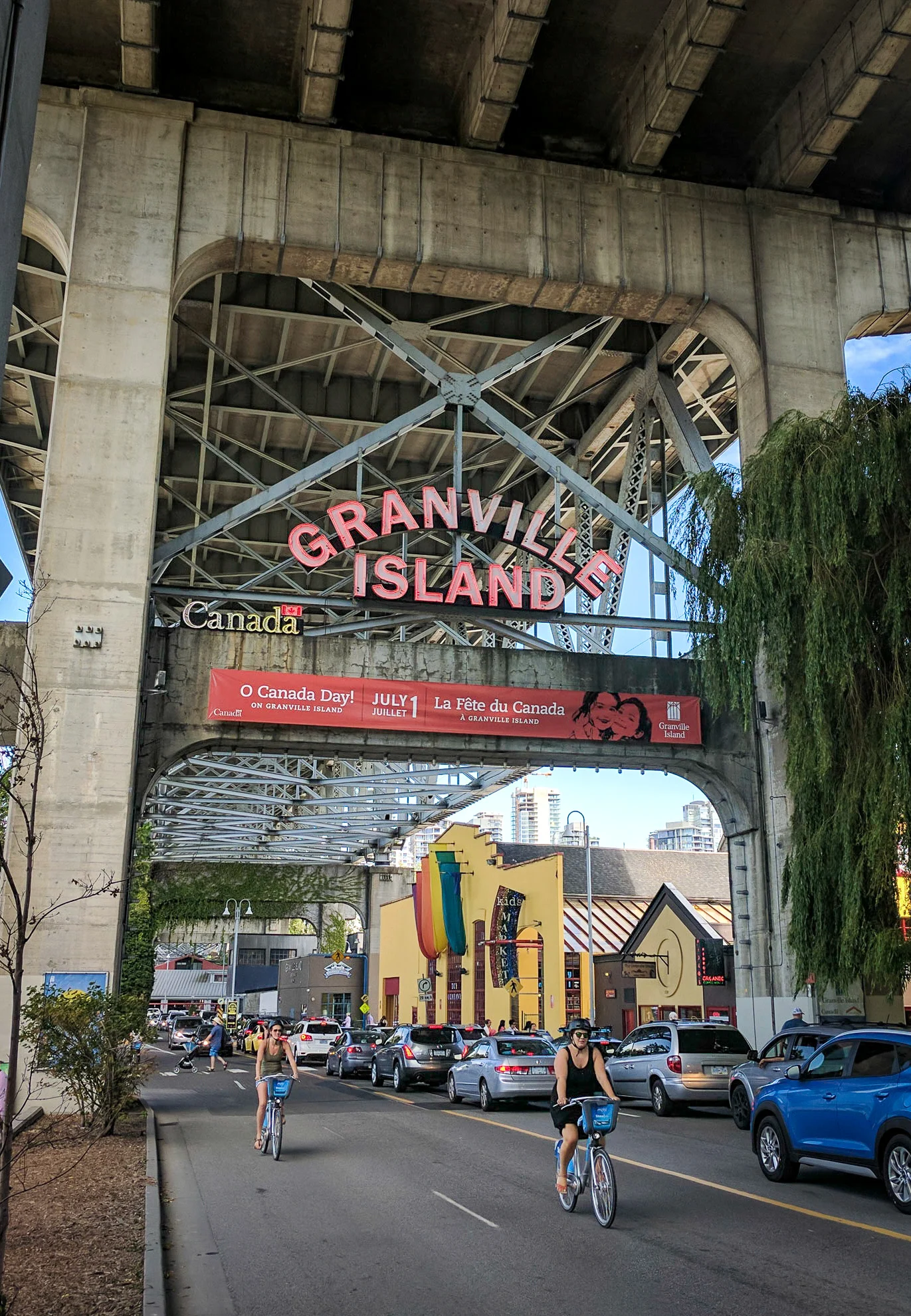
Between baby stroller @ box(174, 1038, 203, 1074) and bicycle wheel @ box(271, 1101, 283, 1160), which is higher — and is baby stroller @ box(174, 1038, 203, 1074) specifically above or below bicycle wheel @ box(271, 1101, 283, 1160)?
below

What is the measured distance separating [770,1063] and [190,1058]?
3048 cm

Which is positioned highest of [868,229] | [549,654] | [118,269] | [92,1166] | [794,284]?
[868,229]

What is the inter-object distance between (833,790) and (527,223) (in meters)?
14.8

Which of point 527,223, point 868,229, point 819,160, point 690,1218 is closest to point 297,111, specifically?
point 527,223

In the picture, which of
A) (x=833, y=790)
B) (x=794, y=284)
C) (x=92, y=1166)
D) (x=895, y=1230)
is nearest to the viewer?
(x=895, y=1230)

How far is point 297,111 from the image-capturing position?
25.6 metres

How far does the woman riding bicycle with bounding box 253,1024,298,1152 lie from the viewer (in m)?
14.8

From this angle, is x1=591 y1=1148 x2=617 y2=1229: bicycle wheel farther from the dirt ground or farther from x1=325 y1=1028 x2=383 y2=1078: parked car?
x1=325 y1=1028 x2=383 y2=1078: parked car

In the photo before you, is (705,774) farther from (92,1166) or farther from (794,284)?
(92,1166)

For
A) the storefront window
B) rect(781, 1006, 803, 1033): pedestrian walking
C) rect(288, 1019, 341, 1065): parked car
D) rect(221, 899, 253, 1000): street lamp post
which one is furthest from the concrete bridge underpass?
rect(221, 899, 253, 1000): street lamp post

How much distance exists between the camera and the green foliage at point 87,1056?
52.3 feet

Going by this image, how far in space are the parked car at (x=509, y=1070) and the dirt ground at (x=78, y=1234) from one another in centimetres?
937

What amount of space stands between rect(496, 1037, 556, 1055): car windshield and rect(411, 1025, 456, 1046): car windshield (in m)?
6.45

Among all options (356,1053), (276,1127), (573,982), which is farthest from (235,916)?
(276,1127)
